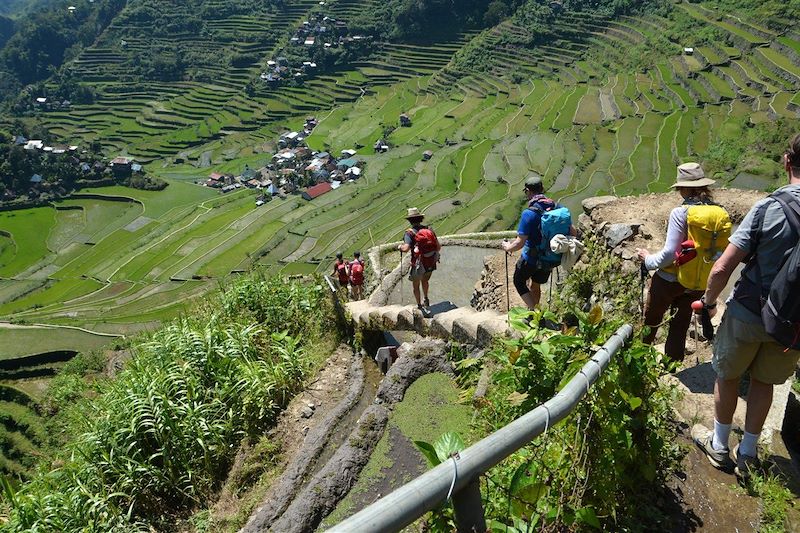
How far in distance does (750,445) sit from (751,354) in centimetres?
47

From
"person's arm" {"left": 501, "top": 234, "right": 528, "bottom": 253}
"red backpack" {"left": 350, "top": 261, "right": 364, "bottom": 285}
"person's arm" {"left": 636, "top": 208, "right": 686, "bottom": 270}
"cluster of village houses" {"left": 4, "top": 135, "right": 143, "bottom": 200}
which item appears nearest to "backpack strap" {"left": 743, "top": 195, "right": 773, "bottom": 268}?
"person's arm" {"left": 636, "top": 208, "right": 686, "bottom": 270}

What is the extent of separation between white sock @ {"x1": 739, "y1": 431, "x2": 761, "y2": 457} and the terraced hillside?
1661 centimetres

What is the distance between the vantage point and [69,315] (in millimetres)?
35312

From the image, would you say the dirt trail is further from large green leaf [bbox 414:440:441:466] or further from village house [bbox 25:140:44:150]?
village house [bbox 25:140:44:150]

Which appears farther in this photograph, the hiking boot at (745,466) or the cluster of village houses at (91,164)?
the cluster of village houses at (91,164)

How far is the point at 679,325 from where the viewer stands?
4.04 meters

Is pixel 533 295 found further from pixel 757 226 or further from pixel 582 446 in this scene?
pixel 582 446

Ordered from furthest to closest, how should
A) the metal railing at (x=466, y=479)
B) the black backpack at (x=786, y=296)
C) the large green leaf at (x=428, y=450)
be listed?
the black backpack at (x=786, y=296) < the large green leaf at (x=428, y=450) < the metal railing at (x=466, y=479)

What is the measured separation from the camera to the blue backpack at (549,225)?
4.71 m

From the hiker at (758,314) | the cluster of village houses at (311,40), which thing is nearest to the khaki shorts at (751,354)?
the hiker at (758,314)

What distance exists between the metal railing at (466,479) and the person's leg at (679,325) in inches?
87.7

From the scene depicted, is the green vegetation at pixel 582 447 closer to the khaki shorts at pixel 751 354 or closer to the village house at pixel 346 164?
the khaki shorts at pixel 751 354

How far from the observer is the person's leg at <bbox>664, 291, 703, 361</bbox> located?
3963 mm

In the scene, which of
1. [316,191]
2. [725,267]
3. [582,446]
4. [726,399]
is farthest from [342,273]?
[316,191]
